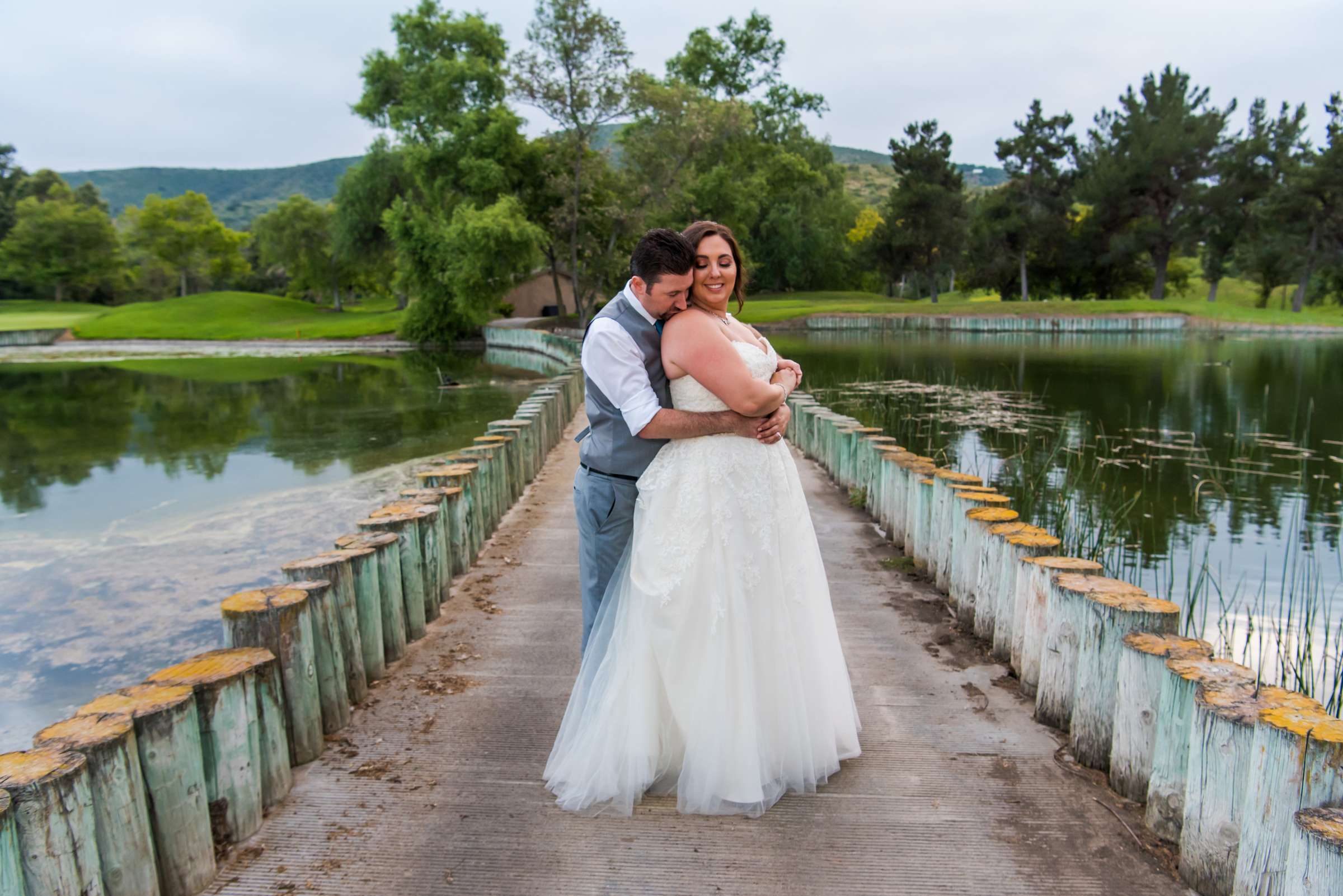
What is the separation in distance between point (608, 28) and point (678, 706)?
36607mm

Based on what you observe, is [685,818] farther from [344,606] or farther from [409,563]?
[409,563]

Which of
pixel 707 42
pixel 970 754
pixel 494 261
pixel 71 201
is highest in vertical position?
pixel 707 42

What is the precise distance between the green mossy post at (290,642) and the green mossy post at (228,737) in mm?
227

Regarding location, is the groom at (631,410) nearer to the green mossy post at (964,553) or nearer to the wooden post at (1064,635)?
the wooden post at (1064,635)

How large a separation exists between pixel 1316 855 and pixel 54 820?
3.17 m

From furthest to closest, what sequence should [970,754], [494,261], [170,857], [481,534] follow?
[494,261]
[481,534]
[970,754]
[170,857]

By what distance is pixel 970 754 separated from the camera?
3.61 m

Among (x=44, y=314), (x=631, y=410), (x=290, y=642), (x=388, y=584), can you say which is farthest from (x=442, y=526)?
(x=44, y=314)

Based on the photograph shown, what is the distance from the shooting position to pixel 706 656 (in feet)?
10.6

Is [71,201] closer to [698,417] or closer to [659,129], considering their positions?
[659,129]

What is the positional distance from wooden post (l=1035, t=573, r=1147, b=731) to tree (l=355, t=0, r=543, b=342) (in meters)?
31.4

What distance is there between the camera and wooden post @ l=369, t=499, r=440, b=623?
5074 millimetres

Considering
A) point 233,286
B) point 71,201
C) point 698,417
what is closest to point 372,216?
point 233,286

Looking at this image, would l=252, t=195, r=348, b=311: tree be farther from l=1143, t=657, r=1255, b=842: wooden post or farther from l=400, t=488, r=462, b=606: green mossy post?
l=1143, t=657, r=1255, b=842: wooden post
